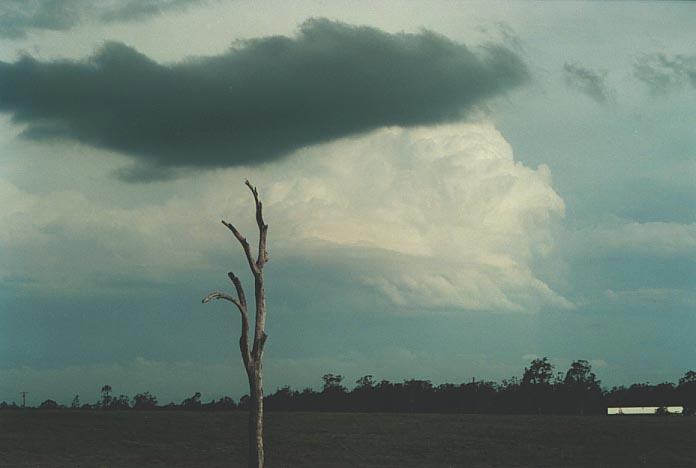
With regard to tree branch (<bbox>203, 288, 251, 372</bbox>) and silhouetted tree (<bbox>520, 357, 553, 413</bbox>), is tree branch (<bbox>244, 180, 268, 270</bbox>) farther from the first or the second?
silhouetted tree (<bbox>520, 357, 553, 413</bbox>)

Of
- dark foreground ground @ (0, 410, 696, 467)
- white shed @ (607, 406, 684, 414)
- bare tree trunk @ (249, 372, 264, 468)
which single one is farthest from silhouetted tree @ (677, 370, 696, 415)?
bare tree trunk @ (249, 372, 264, 468)

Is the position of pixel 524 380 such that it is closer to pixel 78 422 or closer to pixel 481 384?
pixel 481 384

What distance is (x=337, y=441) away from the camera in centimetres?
9819

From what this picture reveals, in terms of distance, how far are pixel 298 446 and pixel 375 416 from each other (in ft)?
120

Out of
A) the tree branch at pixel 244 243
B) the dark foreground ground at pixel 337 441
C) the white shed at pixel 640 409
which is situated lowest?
the dark foreground ground at pixel 337 441

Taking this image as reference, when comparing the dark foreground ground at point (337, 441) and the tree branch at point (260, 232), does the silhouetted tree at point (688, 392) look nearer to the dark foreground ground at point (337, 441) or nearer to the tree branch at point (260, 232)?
the dark foreground ground at point (337, 441)

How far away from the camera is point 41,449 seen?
87188mm

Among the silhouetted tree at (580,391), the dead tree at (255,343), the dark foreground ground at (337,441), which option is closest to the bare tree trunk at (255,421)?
the dead tree at (255,343)

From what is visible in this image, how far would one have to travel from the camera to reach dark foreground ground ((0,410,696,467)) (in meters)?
85.4

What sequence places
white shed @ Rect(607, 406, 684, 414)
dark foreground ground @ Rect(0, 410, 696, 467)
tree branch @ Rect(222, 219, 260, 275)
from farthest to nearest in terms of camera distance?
white shed @ Rect(607, 406, 684, 414) → dark foreground ground @ Rect(0, 410, 696, 467) → tree branch @ Rect(222, 219, 260, 275)

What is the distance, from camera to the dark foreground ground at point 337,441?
85.4m

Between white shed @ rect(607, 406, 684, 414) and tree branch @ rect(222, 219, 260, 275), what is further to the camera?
white shed @ rect(607, 406, 684, 414)

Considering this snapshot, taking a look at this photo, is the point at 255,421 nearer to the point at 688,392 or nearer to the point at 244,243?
the point at 244,243

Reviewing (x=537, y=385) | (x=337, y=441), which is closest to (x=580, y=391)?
(x=537, y=385)
